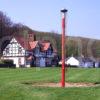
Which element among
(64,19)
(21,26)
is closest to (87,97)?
(64,19)

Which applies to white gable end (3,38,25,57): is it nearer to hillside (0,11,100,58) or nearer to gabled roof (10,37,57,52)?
gabled roof (10,37,57,52)

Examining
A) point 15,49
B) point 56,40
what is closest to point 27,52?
point 15,49

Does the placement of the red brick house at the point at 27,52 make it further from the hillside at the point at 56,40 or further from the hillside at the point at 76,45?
the hillside at the point at 76,45

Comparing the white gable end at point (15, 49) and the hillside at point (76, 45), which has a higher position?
the hillside at point (76, 45)

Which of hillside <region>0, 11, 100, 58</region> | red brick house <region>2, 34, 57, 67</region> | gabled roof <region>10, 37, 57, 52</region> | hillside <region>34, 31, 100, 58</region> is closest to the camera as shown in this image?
red brick house <region>2, 34, 57, 67</region>

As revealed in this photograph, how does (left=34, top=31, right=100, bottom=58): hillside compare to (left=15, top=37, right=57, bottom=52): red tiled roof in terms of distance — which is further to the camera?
(left=34, top=31, right=100, bottom=58): hillside

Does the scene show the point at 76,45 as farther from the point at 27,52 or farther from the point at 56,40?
the point at 27,52

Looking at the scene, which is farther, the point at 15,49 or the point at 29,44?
the point at 29,44

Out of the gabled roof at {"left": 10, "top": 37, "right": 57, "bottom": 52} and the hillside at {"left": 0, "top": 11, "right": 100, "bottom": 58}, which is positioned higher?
the hillside at {"left": 0, "top": 11, "right": 100, "bottom": 58}

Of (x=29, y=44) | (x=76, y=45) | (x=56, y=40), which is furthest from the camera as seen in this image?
(x=76, y=45)

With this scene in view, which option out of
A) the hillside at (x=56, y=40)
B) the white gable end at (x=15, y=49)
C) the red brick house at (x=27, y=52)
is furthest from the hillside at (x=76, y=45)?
the white gable end at (x=15, y=49)

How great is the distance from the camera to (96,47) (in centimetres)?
18075

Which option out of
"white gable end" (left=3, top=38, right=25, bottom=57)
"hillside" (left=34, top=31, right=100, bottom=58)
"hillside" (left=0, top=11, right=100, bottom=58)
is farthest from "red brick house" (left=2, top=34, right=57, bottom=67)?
"hillside" (left=34, top=31, right=100, bottom=58)

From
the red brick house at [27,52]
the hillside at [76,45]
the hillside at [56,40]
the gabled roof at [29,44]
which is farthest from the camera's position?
the hillside at [76,45]
